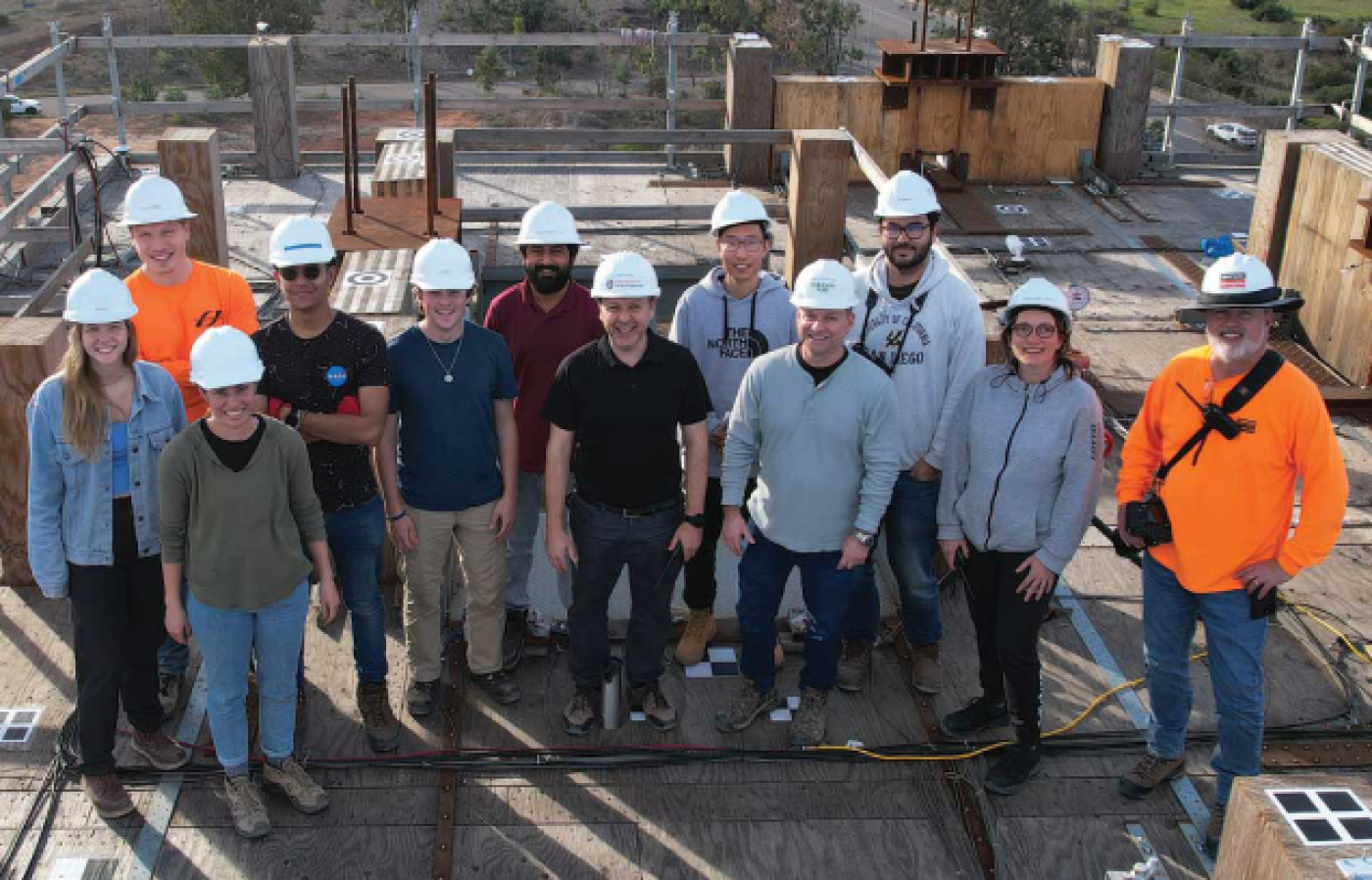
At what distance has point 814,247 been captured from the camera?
783 centimetres

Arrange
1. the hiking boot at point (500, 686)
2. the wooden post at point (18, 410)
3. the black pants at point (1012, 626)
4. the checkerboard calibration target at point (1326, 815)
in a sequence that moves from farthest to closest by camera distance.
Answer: the wooden post at point (18, 410)
the hiking boot at point (500, 686)
the black pants at point (1012, 626)
the checkerboard calibration target at point (1326, 815)

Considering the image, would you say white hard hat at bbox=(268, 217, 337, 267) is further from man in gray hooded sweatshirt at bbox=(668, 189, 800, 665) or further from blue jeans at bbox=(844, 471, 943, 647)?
blue jeans at bbox=(844, 471, 943, 647)

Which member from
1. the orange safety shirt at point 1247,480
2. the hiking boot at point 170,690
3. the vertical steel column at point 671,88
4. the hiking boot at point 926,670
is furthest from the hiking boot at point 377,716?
the vertical steel column at point 671,88

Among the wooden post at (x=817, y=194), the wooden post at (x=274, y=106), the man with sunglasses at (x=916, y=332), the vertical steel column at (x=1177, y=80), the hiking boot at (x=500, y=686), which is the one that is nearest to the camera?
the man with sunglasses at (x=916, y=332)

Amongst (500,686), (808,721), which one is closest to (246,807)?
(500,686)

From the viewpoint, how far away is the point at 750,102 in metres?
12.3

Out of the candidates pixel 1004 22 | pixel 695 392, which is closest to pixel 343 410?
pixel 695 392

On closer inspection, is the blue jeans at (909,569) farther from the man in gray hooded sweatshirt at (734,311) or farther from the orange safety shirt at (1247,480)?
the orange safety shirt at (1247,480)

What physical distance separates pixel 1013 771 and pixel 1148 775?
1.53ft

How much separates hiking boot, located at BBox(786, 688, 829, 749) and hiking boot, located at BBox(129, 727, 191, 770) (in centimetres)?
219

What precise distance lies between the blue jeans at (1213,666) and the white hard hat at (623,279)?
1958mm

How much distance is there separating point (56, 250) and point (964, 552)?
8.72 m

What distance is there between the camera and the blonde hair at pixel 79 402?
14.1 feet

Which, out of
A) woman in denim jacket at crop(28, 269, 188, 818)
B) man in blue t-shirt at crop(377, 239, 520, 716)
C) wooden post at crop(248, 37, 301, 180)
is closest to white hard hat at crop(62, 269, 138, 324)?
woman in denim jacket at crop(28, 269, 188, 818)
